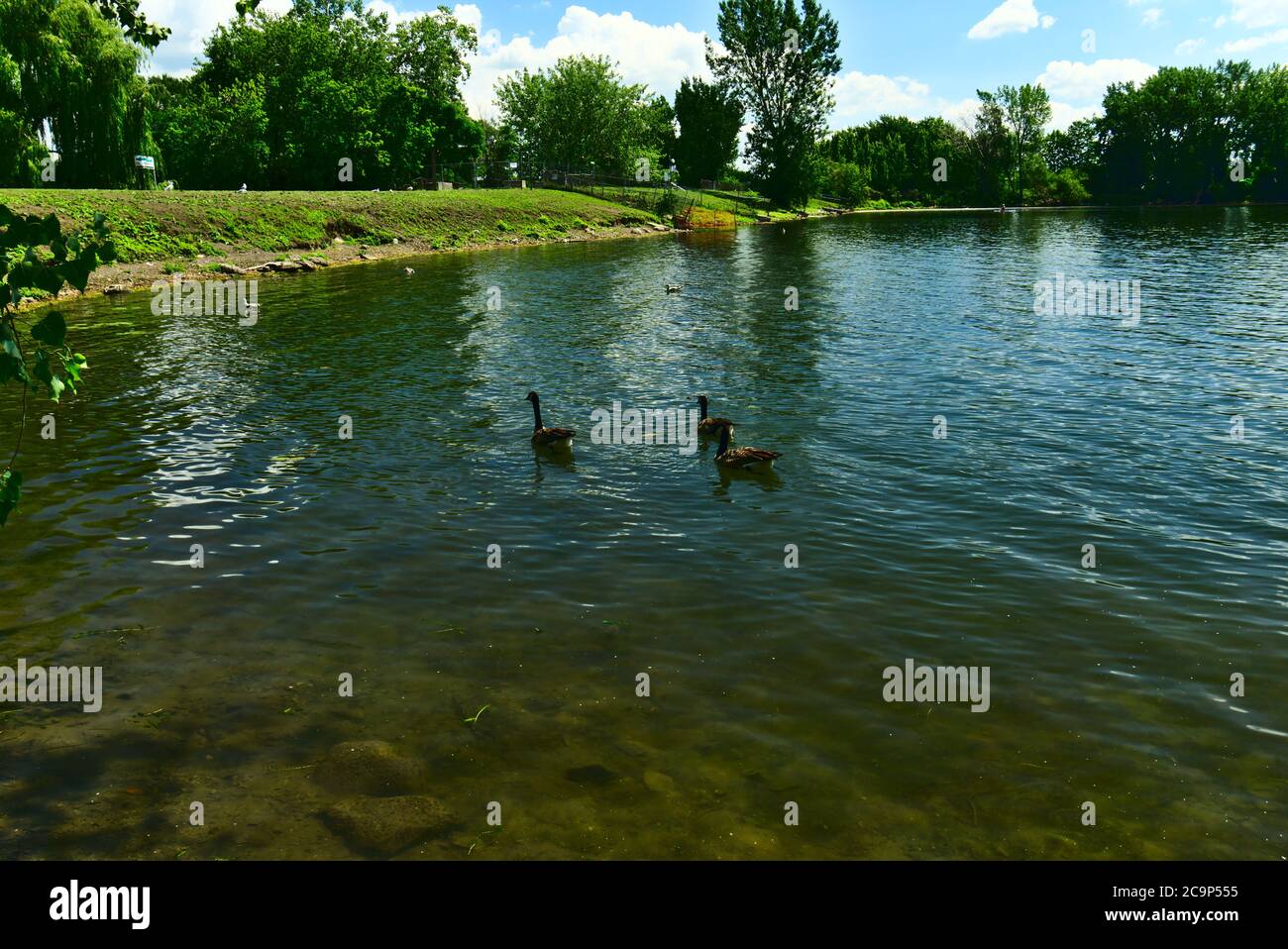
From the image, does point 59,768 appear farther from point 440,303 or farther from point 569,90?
point 569,90

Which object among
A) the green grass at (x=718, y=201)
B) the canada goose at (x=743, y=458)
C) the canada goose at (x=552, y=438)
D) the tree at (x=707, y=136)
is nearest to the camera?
the canada goose at (x=743, y=458)

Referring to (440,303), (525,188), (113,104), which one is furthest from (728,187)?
(440,303)

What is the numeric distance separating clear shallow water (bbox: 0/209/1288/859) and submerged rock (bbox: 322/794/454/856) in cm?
18

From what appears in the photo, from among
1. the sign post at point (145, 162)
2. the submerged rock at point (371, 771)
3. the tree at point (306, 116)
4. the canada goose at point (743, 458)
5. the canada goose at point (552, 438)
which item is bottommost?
the submerged rock at point (371, 771)

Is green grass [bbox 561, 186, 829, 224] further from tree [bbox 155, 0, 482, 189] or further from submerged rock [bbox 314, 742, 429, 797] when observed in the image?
submerged rock [bbox 314, 742, 429, 797]

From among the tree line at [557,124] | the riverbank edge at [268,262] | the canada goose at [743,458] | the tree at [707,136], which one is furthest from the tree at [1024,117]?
the canada goose at [743,458]

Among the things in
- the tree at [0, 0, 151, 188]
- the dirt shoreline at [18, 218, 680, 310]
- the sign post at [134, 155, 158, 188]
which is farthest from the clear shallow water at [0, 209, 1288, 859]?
the sign post at [134, 155, 158, 188]

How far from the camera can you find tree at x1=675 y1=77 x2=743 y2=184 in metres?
146

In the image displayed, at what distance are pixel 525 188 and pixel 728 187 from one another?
56.8m

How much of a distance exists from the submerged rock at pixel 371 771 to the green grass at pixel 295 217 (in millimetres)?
32768

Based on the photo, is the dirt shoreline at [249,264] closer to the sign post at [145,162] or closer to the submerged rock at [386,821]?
the sign post at [145,162]

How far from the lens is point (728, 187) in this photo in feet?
497

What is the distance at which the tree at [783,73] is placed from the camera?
130 m
